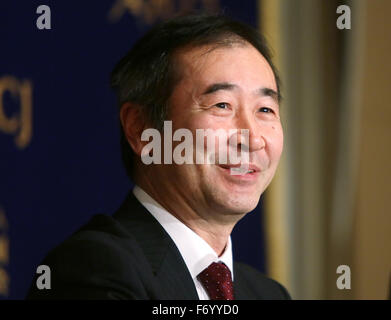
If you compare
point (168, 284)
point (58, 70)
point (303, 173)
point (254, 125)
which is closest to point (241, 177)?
point (254, 125)

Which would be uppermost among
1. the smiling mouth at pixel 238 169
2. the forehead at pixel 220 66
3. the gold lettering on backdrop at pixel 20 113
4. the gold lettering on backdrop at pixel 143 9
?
the gold lettering on backdrop at pixel 143 9

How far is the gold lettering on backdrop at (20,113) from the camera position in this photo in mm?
1574

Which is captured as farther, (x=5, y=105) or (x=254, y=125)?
(x=5, y=105)

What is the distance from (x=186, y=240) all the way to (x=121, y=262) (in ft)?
0.66

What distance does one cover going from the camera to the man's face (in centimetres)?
131

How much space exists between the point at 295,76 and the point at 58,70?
0.77 meters

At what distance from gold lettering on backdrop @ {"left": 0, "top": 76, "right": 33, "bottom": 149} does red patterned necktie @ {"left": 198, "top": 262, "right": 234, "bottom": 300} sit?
562 millimetres

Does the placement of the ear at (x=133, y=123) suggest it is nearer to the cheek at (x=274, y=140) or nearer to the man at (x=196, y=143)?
the man at (x=196, y=143)

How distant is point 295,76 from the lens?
2.07 metres

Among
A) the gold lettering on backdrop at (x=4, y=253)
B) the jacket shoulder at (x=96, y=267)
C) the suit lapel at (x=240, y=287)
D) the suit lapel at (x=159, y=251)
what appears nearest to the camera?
the jacket shoulder at (x=96, y=267)

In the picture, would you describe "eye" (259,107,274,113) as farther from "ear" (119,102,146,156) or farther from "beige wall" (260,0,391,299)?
"beige wall" (260,0,391,299)

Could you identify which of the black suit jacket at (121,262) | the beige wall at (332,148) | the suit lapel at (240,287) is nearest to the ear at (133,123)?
the black suit jacket at (121,262)

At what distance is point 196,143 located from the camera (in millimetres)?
1311
